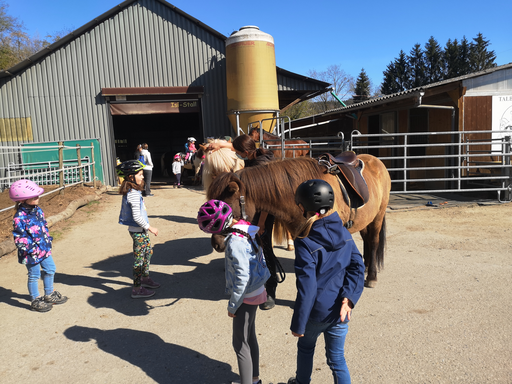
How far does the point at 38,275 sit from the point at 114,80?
11.3m

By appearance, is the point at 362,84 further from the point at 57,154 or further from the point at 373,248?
the point at 373,248

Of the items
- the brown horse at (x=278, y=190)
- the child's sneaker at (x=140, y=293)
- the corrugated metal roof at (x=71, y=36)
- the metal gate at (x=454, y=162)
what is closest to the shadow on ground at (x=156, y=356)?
the child's sneaker at (x=140, y=293)

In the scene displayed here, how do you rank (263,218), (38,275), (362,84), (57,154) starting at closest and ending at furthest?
(263,218) < (38,275) < (57,154) < (362,84)

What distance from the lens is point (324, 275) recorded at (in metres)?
2.04

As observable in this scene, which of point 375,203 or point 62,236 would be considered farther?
point 62,236

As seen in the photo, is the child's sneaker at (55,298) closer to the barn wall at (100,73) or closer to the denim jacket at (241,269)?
the denim jacket at (241,269)

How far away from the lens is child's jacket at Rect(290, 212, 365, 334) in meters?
1.96

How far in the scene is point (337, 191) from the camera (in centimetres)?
329

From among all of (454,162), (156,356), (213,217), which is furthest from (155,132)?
(213,217)

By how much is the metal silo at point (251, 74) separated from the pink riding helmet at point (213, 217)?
10322 millimetres

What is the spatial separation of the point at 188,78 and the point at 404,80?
120ft

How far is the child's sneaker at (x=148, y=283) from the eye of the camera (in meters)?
4.03

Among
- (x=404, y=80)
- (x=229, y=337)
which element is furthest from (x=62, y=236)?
(x=404, y=80)

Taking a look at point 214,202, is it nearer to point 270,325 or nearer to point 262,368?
point 262,368
